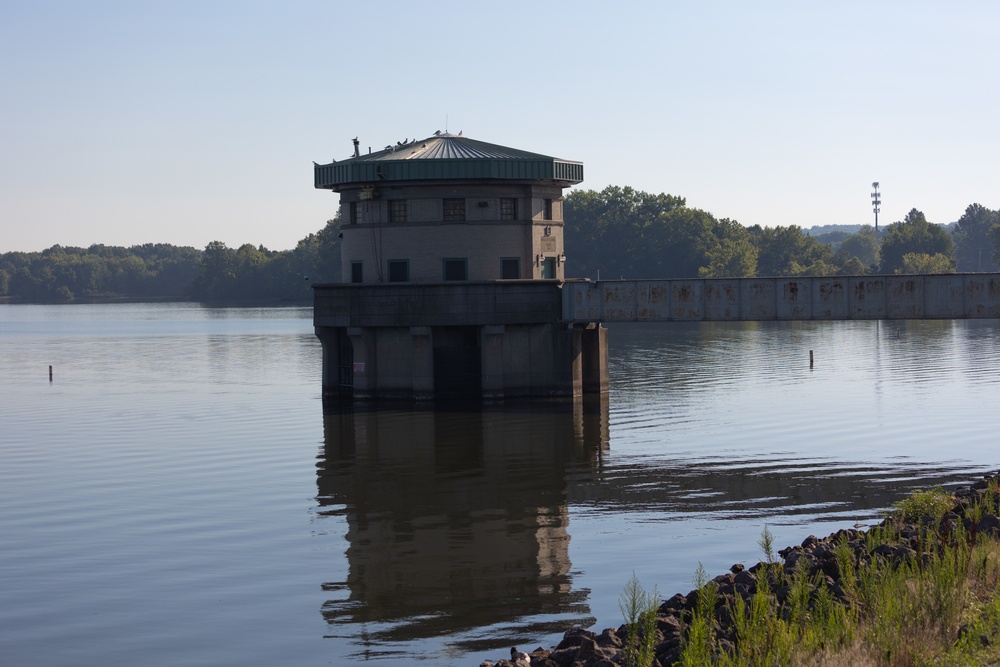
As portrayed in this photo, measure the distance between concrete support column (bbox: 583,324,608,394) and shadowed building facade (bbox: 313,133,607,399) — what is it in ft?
1.12

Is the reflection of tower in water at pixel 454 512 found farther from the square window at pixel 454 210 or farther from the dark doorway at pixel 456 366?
the square window at pixel 454 210

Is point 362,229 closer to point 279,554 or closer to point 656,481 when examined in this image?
point 656,481

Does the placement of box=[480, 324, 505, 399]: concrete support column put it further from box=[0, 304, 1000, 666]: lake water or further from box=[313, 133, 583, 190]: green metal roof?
box=[313, 133, 583, 190]: green metal roof

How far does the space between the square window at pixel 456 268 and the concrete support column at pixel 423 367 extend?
3223 mm

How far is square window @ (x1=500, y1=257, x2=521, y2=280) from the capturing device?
6097 centimetres

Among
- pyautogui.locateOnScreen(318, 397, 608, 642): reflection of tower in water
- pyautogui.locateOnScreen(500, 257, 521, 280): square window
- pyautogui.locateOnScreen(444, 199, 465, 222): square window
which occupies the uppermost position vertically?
pyautogui.locateOnScreen(444, 199, 465, 222): square window

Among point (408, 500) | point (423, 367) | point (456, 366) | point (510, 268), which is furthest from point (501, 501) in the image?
point (510, 268)

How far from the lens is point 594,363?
63.0 m

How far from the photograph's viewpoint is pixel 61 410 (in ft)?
205

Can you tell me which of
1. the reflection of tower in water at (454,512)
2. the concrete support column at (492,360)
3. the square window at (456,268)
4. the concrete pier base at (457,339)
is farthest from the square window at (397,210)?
the reflection of tower in water at (454,512)

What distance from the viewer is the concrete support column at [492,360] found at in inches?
2325

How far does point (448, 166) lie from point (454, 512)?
27.9 meters

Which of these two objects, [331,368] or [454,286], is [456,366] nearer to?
[454,286]

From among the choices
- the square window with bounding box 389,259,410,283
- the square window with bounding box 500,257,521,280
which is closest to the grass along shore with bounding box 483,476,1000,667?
the square window with bounding box 500,257,521,280
